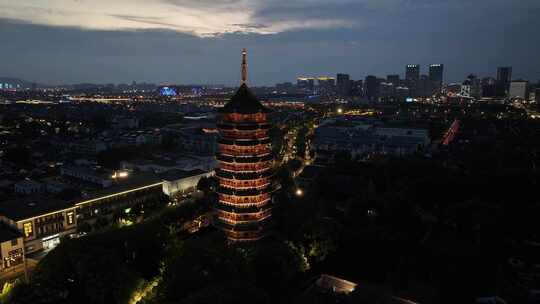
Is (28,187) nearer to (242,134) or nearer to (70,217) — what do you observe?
(70,217)

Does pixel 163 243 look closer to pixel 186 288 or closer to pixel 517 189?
pixel 186 288

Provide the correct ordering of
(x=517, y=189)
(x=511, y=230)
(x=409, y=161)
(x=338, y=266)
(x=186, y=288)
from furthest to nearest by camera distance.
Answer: (x=409, y=161) → (x=517, y=189) → (x=511, y=230) → (x=338, y=266) → (x=186, y=288)

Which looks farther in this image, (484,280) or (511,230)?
(511,230)

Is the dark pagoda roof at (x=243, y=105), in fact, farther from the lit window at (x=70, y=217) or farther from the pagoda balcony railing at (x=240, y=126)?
the lit window at (x=70, y=217)

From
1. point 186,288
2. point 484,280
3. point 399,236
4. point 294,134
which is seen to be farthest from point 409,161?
point 294,134

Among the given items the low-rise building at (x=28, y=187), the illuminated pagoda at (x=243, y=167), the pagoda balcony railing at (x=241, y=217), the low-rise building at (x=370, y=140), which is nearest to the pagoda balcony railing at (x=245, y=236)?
the illuminated pagoda at (x=243, y=167)

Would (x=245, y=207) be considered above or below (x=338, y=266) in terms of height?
above

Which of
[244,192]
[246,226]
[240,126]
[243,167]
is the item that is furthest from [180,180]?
[240,126]
